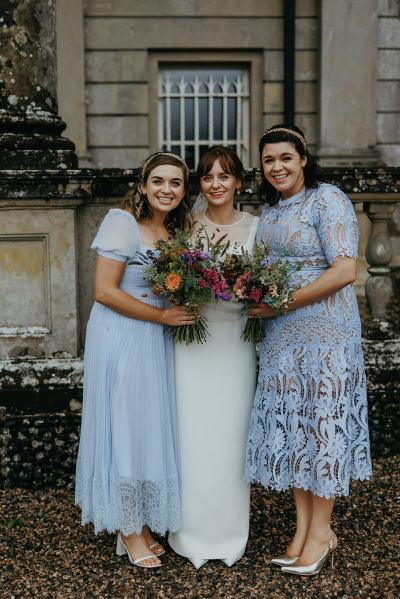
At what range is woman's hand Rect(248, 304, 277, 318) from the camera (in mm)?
2811

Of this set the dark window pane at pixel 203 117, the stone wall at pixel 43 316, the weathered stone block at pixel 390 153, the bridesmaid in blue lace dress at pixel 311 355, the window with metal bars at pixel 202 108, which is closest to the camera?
the bridesmaid in blue lace dress at pixel 311 355

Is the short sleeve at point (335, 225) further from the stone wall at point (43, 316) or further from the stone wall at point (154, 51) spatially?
the stone wall at point (154, 51)

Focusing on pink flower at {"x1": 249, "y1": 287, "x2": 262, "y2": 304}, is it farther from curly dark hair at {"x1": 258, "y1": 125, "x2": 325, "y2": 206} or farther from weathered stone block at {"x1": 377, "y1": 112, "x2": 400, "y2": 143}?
weathered stone block at {"x1": 377, "y1": 112, "x2": 400, "y2": 143}

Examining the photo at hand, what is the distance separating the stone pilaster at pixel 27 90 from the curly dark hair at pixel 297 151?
148 cm

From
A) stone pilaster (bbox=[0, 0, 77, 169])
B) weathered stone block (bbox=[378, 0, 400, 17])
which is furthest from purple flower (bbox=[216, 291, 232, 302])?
weathered stone block (bbox=[378, 0, 400, 17])

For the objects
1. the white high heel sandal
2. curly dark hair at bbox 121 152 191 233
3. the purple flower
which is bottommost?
the white high heel sandal

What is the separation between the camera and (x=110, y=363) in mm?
2951

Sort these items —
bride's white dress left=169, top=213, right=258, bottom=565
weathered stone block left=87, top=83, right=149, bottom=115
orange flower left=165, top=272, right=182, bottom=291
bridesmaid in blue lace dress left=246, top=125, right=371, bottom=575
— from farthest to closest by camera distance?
1. weathered stone block left=87, top=83, right=149, bottom=115
2. bride's white dress left=169, top=213, right=258, bottom=565
3. bridesmaid in blue lace dress left=246, top=125, right=371, bottom=575
4. orange flower left=165, top=272, right=182, bottom=291

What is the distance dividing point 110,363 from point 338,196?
1.18m

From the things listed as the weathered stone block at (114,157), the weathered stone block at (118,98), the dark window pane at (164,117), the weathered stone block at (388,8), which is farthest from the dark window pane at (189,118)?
the weathered stone block at (388,8)

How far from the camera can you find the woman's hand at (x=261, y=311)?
9.22 ft

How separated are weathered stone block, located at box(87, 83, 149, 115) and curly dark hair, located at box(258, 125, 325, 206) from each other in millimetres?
5830

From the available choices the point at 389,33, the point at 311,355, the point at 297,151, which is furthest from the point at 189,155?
the point at 311,355

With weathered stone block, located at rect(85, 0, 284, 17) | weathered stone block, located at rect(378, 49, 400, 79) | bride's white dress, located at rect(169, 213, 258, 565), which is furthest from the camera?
weathered stone block, located at rect(378, 49, 400, 79)
